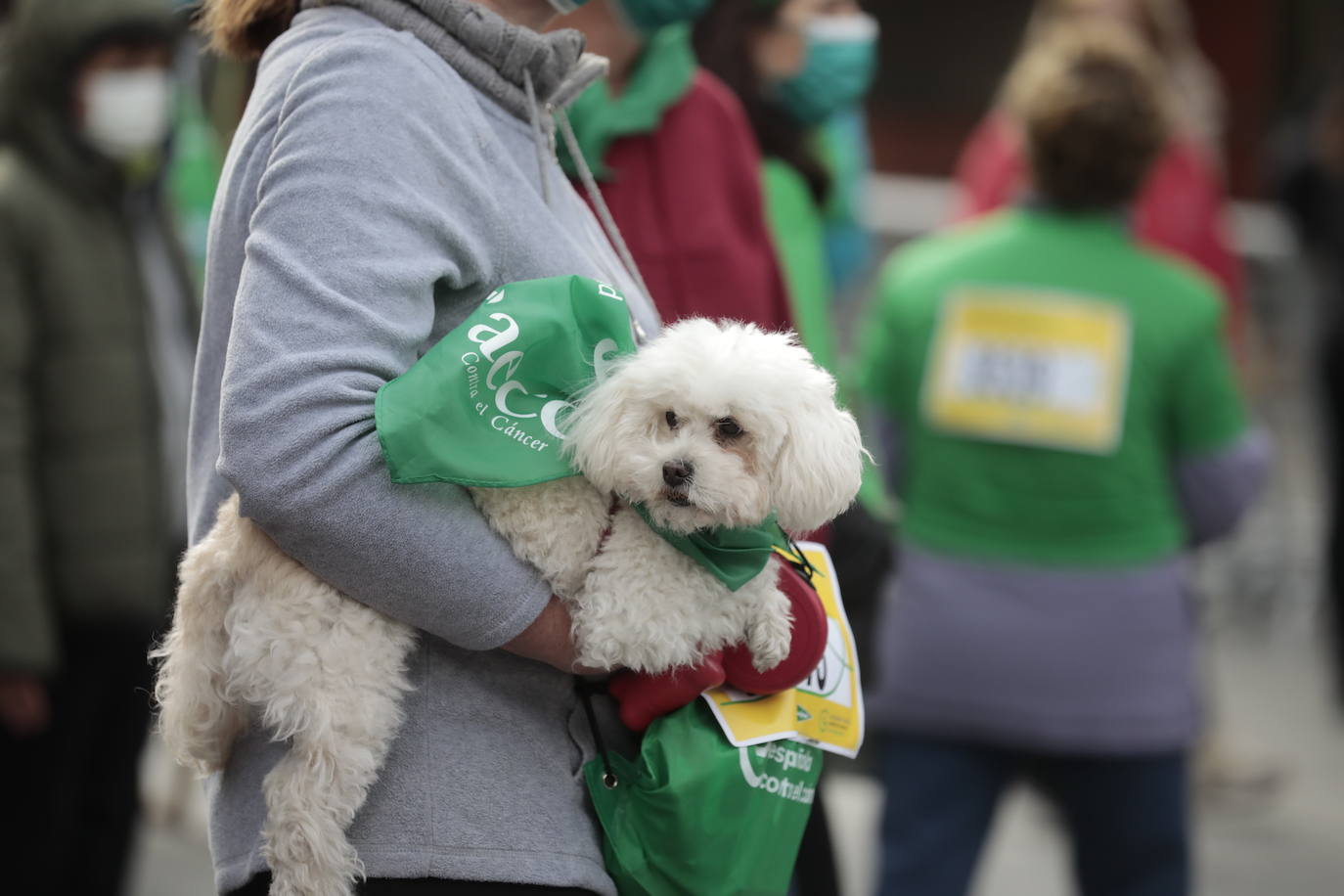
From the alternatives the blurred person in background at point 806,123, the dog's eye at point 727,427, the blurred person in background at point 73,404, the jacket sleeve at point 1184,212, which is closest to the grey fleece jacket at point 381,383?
the dog's eye at point 727,427

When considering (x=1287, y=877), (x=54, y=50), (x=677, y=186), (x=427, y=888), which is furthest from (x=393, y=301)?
(x=1287, y=877)

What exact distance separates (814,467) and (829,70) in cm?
249

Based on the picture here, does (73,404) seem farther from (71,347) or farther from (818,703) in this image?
(818,703)

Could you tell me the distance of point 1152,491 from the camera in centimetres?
324

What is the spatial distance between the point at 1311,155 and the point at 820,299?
3434 millimetres

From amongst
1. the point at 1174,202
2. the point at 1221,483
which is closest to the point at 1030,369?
the point at 1221,483

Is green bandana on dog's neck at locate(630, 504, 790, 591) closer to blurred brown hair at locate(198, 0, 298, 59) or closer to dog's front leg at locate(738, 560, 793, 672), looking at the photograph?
dog's front leg at locate(738, 560, 793, 672)

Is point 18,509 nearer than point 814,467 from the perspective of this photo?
No

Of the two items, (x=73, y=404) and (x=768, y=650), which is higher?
(x=768, y=650)

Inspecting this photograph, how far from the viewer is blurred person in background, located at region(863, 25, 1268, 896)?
126 inches

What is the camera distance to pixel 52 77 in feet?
11.6

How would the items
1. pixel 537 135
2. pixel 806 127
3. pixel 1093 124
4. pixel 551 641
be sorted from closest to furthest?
pixel 551 641
pixel 537 135
pixel 1093 124
pixel 806 127

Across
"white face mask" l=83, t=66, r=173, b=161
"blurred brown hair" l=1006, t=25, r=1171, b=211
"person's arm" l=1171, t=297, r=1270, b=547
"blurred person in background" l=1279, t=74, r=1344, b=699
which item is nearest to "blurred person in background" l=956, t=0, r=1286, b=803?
"blurred person in background" l=1279, t=74, r=1344, b=699

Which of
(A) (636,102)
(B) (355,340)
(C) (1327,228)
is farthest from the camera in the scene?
(C) (1327,228)
